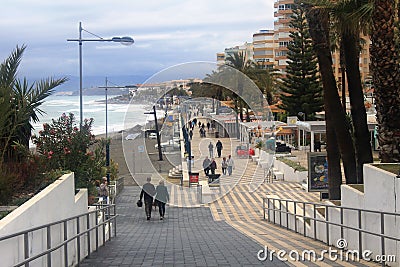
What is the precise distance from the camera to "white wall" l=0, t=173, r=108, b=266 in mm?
5999

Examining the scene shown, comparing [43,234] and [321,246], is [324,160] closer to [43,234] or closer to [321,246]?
[321,246]

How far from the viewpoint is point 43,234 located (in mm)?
7613

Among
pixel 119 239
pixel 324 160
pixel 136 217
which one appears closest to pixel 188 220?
pixel 136 217

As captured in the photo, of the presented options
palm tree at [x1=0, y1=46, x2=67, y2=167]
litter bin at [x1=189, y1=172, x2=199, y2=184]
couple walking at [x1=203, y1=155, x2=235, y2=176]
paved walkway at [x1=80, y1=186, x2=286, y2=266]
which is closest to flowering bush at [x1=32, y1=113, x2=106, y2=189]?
paved walkway at [x1=80, y1=186, x2=286, y2=266]

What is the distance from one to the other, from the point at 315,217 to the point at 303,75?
4961cm

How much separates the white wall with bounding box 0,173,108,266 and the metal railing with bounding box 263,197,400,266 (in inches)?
166

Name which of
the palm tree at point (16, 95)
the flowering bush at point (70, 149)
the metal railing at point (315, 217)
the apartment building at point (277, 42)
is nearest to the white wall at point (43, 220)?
the palm tree at point (16, 95)

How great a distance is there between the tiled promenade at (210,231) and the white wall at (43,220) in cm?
91

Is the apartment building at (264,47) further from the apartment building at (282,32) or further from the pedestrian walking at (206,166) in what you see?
the pedestrian walking at (206,166)

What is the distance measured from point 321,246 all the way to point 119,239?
5.28 m

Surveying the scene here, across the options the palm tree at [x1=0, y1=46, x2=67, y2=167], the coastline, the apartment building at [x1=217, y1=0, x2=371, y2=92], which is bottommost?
the coastline

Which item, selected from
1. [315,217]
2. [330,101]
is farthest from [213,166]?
[315,217]

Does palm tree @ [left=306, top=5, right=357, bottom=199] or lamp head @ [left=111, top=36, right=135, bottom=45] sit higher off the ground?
lamp head @ [left=111, top=36, right=135, bottom=45]

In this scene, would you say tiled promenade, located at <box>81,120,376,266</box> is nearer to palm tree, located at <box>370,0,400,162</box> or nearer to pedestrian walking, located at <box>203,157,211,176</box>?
pedestrian walking, located at <box>203,157,211,176</box>
